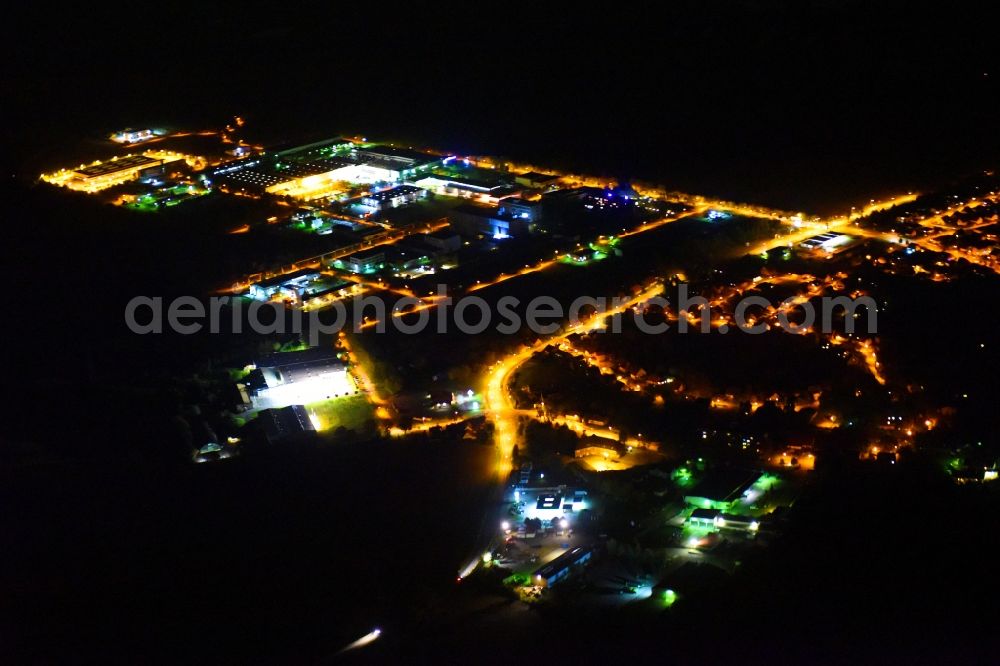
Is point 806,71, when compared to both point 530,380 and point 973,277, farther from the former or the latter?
point 530,380

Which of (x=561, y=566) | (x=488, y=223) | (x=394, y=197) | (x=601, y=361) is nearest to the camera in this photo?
(x=561, y=566)

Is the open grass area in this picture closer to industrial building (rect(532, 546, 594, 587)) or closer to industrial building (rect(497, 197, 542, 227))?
industrial building (rect(532, 546, 594, 587))

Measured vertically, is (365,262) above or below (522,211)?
below

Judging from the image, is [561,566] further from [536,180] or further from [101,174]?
[101,174]

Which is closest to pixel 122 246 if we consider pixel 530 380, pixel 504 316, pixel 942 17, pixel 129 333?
pixel 129 333

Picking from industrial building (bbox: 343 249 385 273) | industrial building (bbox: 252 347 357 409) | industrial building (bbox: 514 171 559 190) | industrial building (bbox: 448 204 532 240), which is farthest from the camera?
industrial building (bbox: 514 171 559 190)

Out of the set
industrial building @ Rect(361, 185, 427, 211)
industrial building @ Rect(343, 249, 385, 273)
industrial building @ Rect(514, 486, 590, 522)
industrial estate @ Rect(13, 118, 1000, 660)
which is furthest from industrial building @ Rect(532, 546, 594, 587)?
industrial building @ Rect(361, 185, 427, 211)

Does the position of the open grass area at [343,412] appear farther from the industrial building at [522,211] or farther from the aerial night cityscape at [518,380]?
the industrial building at [522,211]

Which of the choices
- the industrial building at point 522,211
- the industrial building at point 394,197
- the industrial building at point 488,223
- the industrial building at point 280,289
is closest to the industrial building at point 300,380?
the industrial building at point 280,289

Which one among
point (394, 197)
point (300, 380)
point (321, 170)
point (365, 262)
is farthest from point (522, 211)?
point (300, 380)
